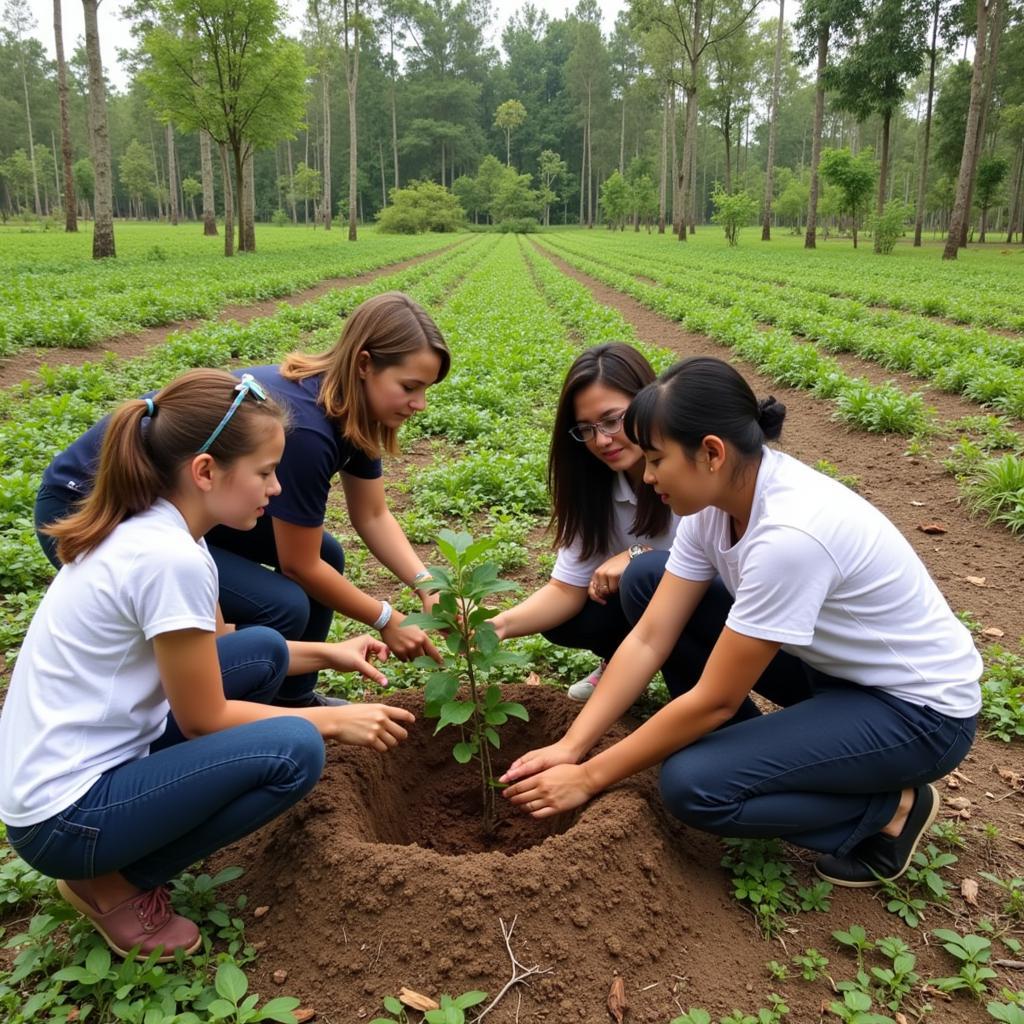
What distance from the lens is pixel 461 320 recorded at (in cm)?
1322

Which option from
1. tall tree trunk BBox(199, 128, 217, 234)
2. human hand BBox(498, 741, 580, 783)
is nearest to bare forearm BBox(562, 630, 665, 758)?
human hand BBox(498, 741, 580, 783)

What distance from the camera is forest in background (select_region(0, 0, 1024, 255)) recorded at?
79.2ft

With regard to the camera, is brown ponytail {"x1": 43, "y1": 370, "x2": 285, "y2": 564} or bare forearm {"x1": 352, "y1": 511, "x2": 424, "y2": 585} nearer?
brown ponytail {"x1": 43, "y1": 370, "x2": 285, "y2": 564}

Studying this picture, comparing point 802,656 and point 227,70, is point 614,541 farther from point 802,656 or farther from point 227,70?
point 227,70

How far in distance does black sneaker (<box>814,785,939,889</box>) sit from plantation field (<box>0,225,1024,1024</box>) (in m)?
0.05

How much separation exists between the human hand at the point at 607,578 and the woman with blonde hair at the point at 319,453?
0.65 m

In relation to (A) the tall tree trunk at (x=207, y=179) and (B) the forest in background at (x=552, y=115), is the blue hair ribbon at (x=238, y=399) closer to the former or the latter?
(B) the forest in background at (x=552, y=115)

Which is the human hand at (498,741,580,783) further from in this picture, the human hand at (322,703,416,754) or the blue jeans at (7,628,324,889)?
the blue jeans at (7,628,324,889)

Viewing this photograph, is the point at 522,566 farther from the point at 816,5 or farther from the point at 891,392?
the point at 816,5

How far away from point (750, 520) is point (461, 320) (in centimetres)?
1159

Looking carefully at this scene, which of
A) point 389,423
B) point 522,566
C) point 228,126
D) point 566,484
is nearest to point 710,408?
point 566,484

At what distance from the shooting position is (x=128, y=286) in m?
14.8

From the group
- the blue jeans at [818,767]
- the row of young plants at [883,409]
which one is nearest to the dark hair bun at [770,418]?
the blue jeans at [818,767]

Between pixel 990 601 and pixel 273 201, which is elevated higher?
pixel 273 201
